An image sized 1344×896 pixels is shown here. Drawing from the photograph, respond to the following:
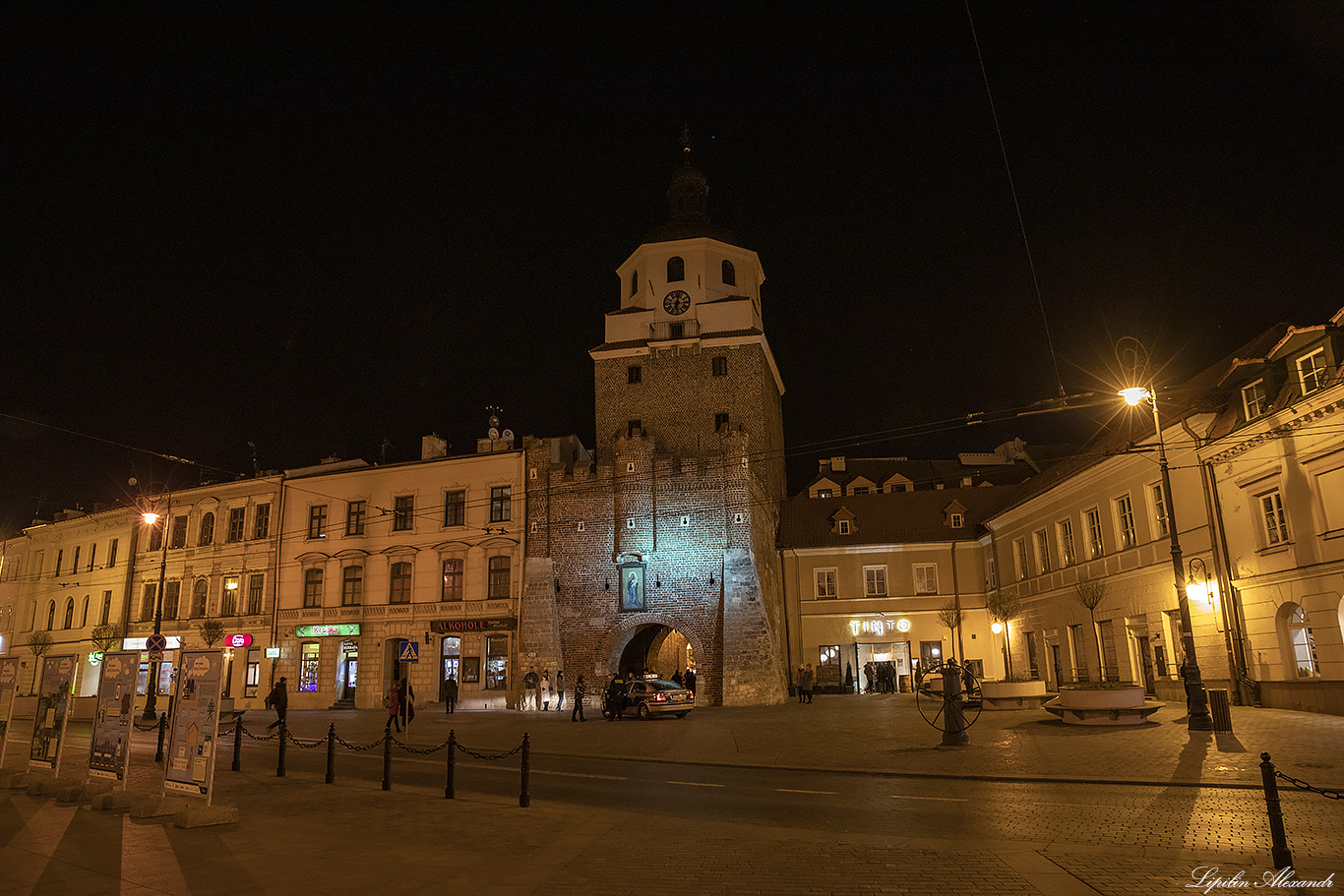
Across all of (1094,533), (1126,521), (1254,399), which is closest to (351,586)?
(1094,533)

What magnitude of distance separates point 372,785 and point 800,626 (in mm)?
29840

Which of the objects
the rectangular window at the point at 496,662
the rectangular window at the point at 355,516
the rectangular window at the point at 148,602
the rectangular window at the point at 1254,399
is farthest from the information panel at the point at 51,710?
the rectangular window at the point at 148,602

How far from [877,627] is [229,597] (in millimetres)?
30297

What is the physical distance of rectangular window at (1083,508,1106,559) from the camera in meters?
29.0

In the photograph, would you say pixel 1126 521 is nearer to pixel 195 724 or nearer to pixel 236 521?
pixel 195 724

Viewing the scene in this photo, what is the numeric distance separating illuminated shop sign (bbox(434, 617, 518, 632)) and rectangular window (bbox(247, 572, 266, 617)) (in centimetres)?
953

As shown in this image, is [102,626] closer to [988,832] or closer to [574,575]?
[574,575]

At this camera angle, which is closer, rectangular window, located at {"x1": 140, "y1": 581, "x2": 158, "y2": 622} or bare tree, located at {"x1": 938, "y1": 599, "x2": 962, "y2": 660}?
bare tree, located at {"x1": 938, "y1": 599, "x2": 962, "y2": 660}

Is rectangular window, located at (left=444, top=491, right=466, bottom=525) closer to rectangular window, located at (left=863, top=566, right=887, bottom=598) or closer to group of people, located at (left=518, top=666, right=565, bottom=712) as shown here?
group of people, located at (left=518, top=666, right=565, bottom=712)

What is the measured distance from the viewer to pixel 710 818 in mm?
10453

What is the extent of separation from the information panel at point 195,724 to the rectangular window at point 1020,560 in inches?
1250

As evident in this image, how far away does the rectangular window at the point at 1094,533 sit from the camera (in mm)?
28969

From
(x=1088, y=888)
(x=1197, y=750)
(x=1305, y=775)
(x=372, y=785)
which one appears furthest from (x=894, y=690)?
(x=1088, y=888)

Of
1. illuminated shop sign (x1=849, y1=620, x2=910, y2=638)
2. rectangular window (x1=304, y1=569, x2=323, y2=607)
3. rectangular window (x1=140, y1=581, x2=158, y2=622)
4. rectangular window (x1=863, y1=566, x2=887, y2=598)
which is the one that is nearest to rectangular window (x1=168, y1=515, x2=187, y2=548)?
rectangular window (x1=140, y1=581, x2=158, y2=622)
